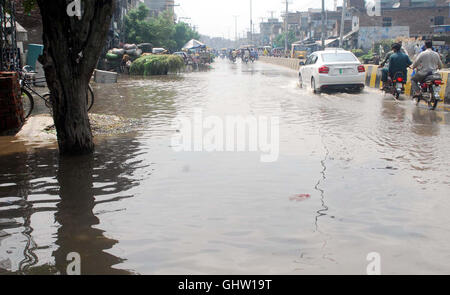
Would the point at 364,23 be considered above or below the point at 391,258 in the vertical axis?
above

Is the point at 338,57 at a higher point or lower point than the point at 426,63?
higher

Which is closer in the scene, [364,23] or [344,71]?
[344,71]

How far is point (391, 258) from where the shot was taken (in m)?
3.88

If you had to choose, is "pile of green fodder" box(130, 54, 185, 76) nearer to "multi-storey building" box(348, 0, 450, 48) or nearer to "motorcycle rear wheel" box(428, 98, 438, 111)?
"motorcycle rear wheel" box(428, 98, 438, 111)

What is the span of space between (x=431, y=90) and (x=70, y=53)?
9422mm

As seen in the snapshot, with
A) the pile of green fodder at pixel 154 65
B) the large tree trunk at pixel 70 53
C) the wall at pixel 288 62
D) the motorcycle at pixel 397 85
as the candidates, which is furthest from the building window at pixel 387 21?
the large tree trunk at pixel 70 53

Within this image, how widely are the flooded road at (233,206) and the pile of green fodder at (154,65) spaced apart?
21468 millimetres

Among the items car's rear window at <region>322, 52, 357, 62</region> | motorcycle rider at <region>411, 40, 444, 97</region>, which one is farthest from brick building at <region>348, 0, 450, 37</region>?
motorcycle rider at <region>411, 40, 444, 97</region>

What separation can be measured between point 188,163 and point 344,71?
439 inches

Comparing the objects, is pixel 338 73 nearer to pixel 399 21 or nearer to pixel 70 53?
pixel 70 53

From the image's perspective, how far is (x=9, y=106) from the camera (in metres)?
9.85

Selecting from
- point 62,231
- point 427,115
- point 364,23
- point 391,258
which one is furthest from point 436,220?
point 364,23

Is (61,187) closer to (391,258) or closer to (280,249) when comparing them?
(280,249)

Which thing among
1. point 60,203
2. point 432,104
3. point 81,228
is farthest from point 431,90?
point 81,228
